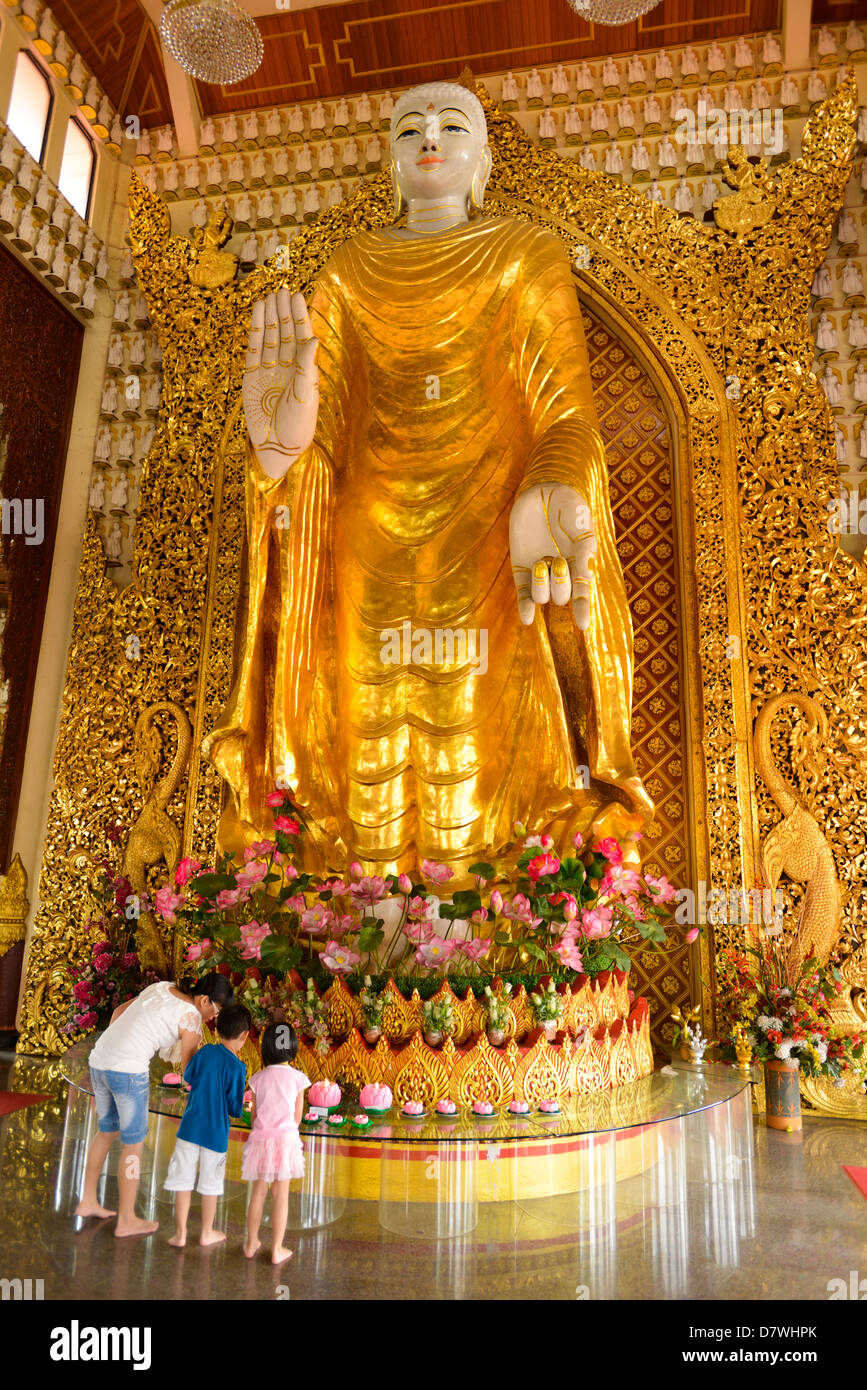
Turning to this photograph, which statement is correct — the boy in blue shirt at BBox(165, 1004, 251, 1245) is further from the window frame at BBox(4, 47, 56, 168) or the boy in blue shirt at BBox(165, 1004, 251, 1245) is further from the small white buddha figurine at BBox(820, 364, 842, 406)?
the window frame at BBox(4, 47, 56, 168)

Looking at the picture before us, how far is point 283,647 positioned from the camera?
3.62 metres

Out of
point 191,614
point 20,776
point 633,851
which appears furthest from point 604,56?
point 20,776

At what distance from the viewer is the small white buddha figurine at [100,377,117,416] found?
5543mm

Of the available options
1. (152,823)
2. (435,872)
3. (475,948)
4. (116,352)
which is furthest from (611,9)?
(152,823)

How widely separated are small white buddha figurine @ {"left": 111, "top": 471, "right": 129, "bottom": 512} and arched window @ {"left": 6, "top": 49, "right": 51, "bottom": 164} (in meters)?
1.72

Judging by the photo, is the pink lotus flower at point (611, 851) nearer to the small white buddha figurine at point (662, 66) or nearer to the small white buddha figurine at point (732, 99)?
the small white buddha figurine at point (732, 99)

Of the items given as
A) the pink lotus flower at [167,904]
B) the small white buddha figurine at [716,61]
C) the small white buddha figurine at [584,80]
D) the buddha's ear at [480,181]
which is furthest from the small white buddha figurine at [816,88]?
the pink lotus flower at [167,904]

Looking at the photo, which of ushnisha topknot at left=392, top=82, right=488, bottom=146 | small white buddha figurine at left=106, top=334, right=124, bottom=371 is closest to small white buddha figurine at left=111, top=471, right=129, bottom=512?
small white buddha figurine at left=106, top=334, right=124, bottom=371

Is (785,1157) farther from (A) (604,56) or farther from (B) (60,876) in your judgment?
(A) (604,56)

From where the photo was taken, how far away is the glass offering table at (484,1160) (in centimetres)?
238

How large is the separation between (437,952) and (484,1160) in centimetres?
59

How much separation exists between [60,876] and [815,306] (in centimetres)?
452

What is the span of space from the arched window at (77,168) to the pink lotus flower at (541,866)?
4649 mm

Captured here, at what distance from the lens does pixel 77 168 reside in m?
5.69
